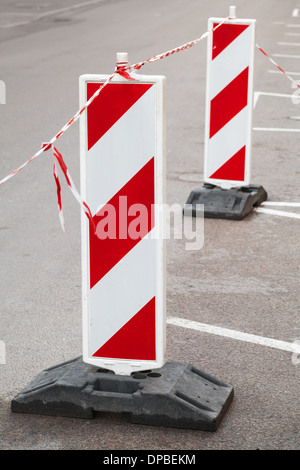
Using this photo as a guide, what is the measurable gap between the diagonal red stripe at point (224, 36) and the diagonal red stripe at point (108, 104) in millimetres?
3521

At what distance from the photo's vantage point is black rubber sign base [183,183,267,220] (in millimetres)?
7703

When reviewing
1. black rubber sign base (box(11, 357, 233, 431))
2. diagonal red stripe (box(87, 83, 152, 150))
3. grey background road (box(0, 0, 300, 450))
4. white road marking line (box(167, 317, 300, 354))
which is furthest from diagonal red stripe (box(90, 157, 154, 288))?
white road marking line (box(167, 317, 300, 354))

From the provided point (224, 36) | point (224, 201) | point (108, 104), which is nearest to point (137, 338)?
point (108, 104)

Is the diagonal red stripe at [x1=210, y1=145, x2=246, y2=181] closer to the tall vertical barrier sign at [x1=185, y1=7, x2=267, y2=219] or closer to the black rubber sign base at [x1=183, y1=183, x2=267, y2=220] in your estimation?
the tall vertical barrier sign at [x1=185, y1=7, x2=267, y2=219]

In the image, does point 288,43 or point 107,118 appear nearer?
point 107,118

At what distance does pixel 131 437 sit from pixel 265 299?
2.03 m

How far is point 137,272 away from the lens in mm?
4289

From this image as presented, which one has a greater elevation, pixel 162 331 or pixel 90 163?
pixel 90 163

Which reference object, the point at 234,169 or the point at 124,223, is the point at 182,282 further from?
the point at 124,223

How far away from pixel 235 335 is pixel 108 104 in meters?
1.82

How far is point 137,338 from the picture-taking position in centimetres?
434

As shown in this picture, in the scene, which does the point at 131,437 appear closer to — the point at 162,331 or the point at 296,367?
the point at 162,331
